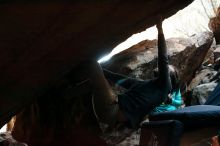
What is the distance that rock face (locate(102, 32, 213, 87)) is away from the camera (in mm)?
8672

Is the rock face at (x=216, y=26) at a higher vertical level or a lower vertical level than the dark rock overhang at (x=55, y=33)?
lower

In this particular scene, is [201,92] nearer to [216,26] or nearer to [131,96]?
[131,96]

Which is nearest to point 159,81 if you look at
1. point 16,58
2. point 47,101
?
point 16,58

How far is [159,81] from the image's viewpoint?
18.1 feet

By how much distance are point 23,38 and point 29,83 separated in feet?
5.84

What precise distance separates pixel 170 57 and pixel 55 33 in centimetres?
563

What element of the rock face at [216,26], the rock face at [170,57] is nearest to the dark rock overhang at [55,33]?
the rock face at [170,57]

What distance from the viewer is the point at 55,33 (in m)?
4.13

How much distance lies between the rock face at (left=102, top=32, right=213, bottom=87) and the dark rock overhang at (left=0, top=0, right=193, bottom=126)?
2.97m

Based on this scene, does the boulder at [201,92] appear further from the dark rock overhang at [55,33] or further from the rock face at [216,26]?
the rock face at [216,26]

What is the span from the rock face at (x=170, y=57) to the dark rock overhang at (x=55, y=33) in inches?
117

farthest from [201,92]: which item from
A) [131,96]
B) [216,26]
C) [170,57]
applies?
[216,26]

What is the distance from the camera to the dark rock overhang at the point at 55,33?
3.49 metres

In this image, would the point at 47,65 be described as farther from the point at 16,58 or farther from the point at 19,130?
the point at 19,130
